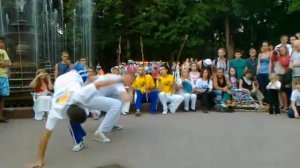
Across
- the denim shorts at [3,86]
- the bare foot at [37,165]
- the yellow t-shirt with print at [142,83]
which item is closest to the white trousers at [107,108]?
the bare foot at [37,165]

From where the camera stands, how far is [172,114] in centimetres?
1304

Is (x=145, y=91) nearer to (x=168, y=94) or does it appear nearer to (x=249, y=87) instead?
(x=168, y=94)

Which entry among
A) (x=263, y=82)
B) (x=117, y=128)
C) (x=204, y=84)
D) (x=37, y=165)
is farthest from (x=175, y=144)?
(x=263, y=82)

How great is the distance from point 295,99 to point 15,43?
27.8 ft

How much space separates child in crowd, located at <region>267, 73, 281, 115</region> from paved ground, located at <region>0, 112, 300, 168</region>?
89 cm

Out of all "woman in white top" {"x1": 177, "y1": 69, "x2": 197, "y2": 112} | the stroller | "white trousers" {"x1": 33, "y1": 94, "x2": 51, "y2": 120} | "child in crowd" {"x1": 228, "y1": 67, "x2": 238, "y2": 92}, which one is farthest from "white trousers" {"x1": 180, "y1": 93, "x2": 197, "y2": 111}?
"white trousers" {"x1": 33, "y1": 94, "x2": 51, "y2": 120}

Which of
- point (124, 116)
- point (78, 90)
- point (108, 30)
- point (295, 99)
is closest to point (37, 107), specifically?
point (124, 116)

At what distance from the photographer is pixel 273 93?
1279cm

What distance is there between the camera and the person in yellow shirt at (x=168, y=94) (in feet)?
43.6

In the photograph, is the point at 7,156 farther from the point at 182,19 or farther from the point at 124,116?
the point at 182,19

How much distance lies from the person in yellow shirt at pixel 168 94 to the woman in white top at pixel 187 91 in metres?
0.22

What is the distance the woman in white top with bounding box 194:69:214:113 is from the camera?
13.8m

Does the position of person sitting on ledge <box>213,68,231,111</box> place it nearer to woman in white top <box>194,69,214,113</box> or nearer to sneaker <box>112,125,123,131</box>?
woman in white top <box>194,69,214,113</box>

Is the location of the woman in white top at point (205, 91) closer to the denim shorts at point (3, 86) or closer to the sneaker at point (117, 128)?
the sneaker at point (117, 128)
